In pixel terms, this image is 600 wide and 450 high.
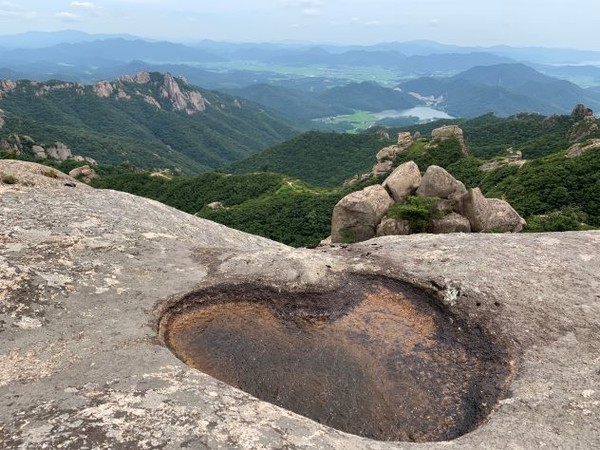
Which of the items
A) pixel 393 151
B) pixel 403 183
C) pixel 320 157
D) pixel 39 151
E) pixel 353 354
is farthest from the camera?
Answer: pixel 320 157

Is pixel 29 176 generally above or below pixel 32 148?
above

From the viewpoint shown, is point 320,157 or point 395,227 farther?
point 320,157

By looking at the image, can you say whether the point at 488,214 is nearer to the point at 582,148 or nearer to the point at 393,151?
the point at 582,148

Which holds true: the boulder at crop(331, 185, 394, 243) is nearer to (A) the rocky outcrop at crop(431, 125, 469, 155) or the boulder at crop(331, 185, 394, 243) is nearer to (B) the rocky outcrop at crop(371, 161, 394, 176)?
(B) the rocky outcrop at crop(371, 161, 394, 176)

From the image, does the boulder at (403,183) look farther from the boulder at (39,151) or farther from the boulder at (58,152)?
the boulder at (58,152)

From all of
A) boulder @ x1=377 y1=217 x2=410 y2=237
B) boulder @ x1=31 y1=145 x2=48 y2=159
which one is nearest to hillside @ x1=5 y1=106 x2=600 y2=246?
boulder @ x1=377 y1=217 x2=410 y2=237

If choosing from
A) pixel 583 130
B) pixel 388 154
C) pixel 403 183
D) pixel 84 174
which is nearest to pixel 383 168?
pixel 388 154

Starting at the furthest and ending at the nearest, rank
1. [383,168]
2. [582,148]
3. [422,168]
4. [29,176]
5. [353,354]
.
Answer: [383,168] → [422,168] → [582,148] → [29,176] → [353,354]

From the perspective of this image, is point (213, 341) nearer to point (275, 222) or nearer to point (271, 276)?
point (271, 276)
